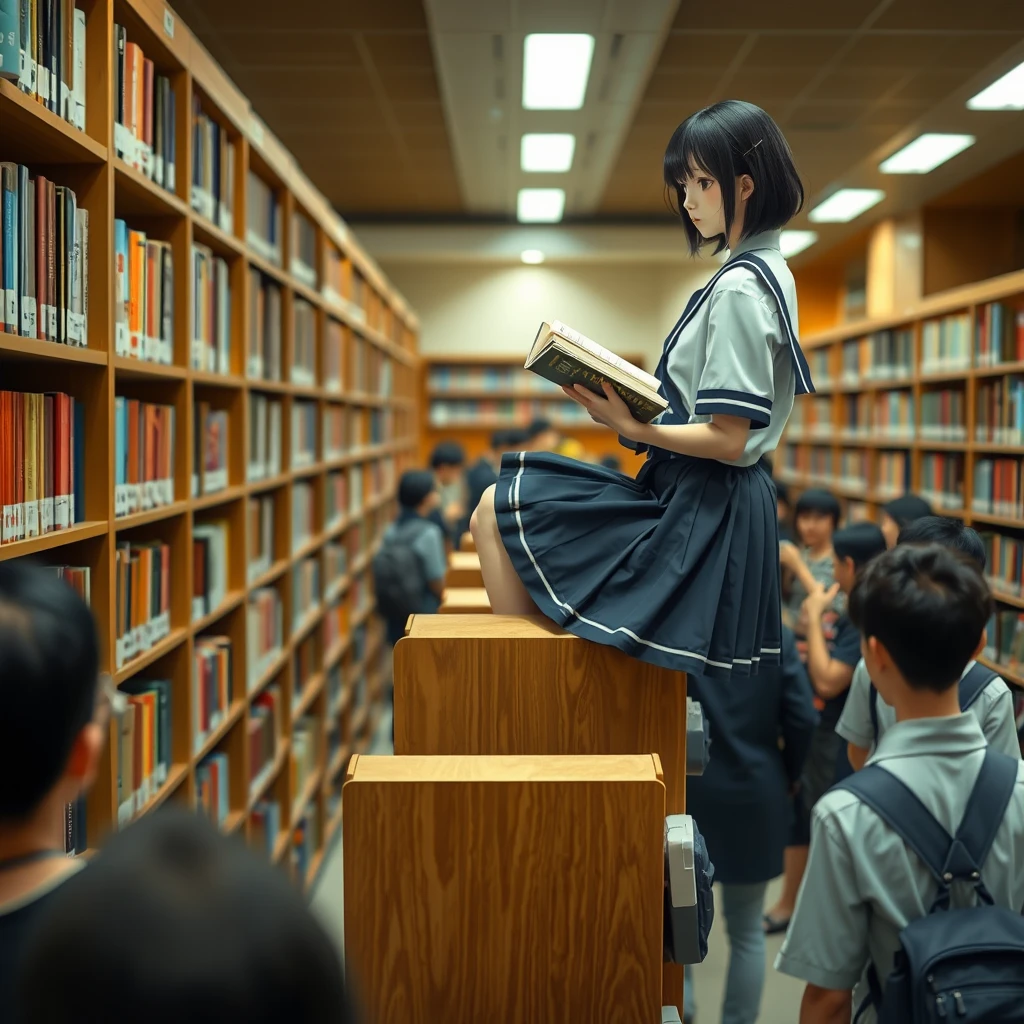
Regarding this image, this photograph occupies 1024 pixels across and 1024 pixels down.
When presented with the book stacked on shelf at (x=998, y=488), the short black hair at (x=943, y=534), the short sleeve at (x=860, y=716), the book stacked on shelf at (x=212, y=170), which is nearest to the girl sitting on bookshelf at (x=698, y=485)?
the short sleeve at (x=860, y=716)

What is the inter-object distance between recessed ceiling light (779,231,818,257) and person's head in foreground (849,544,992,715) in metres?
6.29

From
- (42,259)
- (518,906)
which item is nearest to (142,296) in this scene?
(42,259)

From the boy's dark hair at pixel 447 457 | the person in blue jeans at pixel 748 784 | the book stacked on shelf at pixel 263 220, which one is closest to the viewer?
the person in blue jeans at pixel 748 784

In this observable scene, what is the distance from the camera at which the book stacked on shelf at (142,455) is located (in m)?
2.08

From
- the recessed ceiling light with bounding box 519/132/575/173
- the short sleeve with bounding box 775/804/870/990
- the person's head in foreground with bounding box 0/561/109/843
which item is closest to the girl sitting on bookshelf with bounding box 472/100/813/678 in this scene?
the short sleeve with bounding box 775/804/870/990

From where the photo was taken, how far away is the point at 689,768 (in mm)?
1786

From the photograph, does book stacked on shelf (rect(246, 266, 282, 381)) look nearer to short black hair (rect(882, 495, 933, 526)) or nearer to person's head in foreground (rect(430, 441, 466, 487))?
short black hair (rect(882, 495, 933, 526))

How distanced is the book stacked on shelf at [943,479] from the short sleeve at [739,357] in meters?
3.70

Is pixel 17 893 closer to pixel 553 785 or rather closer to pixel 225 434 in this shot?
pixel 553 785

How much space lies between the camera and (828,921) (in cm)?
133

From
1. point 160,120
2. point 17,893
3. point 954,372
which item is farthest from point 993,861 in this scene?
point 954,372

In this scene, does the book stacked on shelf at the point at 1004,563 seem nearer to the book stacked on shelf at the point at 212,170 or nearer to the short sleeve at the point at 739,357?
the short sleeve at the point at 739,357

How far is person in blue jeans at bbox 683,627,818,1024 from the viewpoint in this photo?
2.47m

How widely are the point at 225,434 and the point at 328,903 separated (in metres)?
2.07
